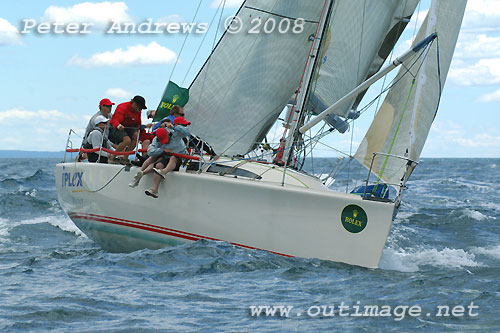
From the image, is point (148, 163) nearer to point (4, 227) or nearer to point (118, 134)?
point (118, 134)

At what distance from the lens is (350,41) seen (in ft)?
32.1

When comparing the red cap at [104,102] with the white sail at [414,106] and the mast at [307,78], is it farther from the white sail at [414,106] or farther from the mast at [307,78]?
the white sail at [414,106]

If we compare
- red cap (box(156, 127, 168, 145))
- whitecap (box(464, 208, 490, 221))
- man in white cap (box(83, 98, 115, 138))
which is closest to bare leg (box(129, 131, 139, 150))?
man in white cap (box(83, 98, 115, 138))

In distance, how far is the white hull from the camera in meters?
7.55

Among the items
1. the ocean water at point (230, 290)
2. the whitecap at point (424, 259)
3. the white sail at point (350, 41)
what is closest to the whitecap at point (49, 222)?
the ocean water at point (230, 290)

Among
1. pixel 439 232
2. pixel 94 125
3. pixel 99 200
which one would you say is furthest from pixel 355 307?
pixel 439 232

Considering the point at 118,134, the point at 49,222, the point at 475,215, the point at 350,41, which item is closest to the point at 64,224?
the point at 49,222

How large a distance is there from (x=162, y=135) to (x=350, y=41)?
3.18 meters

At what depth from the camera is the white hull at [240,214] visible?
7551mm

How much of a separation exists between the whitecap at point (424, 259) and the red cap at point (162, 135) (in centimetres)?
299

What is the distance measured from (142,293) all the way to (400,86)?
173 inches

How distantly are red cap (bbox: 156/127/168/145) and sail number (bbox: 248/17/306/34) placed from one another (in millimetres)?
2116

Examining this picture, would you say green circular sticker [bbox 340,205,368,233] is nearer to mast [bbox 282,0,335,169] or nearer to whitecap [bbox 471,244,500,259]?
mast [bbox 282,0,335,169]

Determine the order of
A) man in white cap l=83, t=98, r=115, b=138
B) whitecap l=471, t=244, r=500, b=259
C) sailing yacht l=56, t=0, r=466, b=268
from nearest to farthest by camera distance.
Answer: sailing yacht l=56, t=0, r=466, b=268
man in white cap l=83, t=98, r=115, b=138
whitecap l=471, t=244, r=500, b=259
